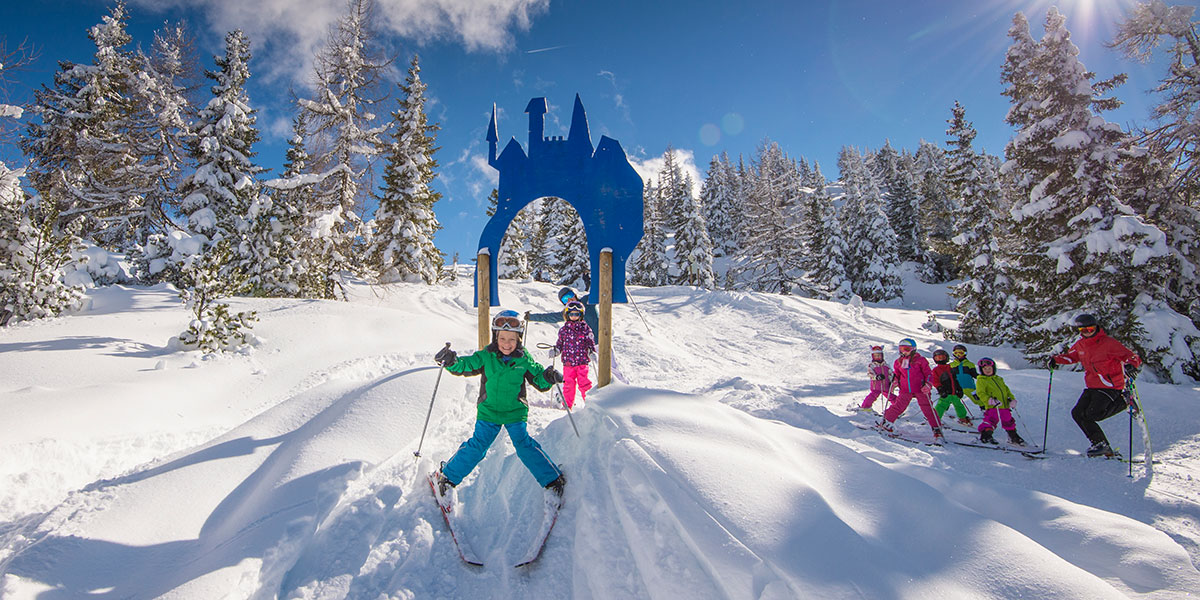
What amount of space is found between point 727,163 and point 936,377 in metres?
71.4

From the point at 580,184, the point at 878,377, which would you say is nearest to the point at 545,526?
the point at 580,184

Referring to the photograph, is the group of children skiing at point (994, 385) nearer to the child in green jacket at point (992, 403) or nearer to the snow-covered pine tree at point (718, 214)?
the child in green jacket at point (992, 403)

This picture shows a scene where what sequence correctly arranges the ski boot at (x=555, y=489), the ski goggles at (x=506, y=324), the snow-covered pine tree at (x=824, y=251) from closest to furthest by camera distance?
1. the ski boot at (x=555, y=489)
2. the ski goggles at (x=506, y=324)
3. the snow-covered pine tree at (x=824, y=251)

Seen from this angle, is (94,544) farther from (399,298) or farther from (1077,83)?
(1077,83)

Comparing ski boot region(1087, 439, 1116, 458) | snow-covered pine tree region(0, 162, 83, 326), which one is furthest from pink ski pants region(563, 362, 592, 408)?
snow-covered pine tree region(0, 162, 83, 326)

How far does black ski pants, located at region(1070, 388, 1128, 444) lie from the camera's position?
19.0 feet

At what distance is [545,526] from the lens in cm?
363

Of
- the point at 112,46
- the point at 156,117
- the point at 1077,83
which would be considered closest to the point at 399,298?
the point at 156,117

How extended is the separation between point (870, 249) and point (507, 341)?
37.5 m

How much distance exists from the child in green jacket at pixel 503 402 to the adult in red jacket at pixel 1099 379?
23.3 ft

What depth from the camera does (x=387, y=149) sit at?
17688 millimetres

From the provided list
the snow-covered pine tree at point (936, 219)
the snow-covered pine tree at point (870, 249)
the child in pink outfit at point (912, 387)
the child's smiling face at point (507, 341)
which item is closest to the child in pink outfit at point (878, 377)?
the child in pink outfit at point (912, 387)

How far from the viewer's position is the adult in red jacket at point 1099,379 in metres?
5.79

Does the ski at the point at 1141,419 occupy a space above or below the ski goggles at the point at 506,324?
below
